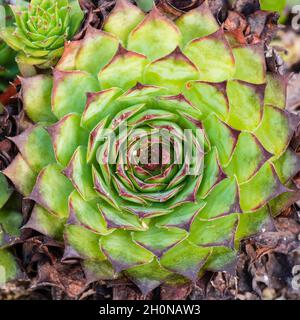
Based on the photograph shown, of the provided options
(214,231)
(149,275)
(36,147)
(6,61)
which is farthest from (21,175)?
(6,61)

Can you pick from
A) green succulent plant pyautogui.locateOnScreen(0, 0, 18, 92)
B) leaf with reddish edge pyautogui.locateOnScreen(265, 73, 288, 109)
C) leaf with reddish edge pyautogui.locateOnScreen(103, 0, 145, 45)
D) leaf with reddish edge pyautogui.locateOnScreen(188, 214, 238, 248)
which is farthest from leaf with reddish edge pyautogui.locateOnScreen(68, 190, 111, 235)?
green succulent plant pyautogui.locateOnScreen(0, 0, 18, 92)

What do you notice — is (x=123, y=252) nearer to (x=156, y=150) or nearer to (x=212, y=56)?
(x=156, y=150)

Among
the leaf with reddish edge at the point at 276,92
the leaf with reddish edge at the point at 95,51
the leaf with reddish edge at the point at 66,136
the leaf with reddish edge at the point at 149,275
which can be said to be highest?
the leaf with reddish edge at the point at 95,51

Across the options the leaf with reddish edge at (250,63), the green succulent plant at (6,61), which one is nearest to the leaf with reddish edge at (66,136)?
the leaf with reddish edge at (250,63)

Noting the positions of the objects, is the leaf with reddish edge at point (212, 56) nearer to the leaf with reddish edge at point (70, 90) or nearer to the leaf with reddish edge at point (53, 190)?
the leaf with reddish edge at point (70, 90)

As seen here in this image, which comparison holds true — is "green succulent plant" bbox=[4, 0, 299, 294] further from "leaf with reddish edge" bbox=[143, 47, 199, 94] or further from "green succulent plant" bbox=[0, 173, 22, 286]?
"green succulent plant" bbox=[0, 173, 22, 286]
